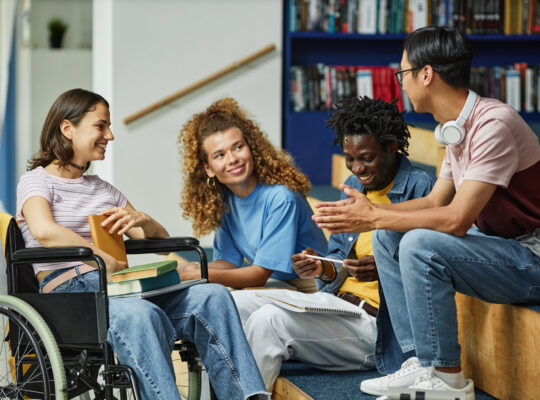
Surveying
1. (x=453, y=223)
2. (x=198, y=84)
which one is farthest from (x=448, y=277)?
(x=198, y=84)

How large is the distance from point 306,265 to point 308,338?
0.22m

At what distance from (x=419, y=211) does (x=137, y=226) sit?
2.94 ft

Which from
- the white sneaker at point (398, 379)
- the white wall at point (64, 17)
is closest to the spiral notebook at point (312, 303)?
the white sneaker at point (398, 379)

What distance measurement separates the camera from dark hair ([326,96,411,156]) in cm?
254

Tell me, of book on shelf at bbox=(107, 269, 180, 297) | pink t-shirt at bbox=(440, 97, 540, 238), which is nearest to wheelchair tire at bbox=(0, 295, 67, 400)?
book on shelf at bbox=(107, 269, 180, 297)

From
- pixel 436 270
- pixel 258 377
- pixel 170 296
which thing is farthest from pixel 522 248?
pixel 170 296

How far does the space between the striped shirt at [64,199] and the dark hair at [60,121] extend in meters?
0.06

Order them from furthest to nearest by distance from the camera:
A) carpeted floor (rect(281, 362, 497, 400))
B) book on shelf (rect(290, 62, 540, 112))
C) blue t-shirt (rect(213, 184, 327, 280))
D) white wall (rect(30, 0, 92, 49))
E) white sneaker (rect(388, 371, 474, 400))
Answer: white wall (rect(30, 0, 92, 49)) < book on shelf (rect(290, 62, 540, 112)) < blue t-shirt (rect(213, 184, 327, 280)) < carpeted floor (rect(281, 362, 497, 400)) < white sneaker (rect(388, 371, 474, 400))

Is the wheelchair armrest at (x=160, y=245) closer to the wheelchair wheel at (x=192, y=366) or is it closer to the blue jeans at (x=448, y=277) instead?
the wheelchair wheel at (x=192, y=366)

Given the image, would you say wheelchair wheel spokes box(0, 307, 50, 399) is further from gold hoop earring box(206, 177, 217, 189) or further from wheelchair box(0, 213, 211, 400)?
gold hoop earring box(206, 177, 217, 189)

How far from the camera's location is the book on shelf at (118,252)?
2287mm

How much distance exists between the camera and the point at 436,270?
2.05 metres

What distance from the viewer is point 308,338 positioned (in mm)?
2594

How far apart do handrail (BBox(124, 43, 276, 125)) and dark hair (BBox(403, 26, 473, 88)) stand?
304 cm
